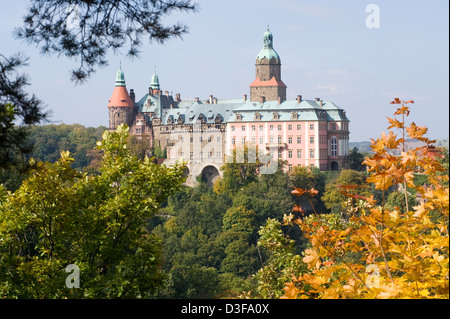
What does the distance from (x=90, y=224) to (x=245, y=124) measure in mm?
42593

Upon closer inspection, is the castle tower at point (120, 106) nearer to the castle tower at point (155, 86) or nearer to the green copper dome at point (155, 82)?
the castle tower at point (155, 86)

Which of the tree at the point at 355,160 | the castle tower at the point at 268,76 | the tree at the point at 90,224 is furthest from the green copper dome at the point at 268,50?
the tree at the point at 90,224

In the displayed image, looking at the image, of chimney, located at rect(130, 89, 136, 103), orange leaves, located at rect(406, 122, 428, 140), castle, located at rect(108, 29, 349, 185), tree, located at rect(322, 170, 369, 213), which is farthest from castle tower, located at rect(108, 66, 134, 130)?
orange leaves, located at rect(406, 122, 428, 140)

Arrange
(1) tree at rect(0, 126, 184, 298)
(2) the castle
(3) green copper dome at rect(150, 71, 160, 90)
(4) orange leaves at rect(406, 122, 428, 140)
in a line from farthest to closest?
(3) green copper dome at rect(150, 71, 160, 90), (2) the castle, (1) tree at rect(0, 126, 184, 298), (4) orange leaves at rect(406, 122, 428, 140)

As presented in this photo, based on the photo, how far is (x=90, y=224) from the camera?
6355 mm

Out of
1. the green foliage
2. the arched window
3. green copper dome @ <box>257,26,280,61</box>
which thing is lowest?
the green foliage

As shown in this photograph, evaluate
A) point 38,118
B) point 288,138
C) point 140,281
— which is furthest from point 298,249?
point 38,118

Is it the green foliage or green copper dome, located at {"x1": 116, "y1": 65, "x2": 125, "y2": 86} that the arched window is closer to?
green copper dome, located at {"x1": 116, "y1": 65, "x2": 125, "y2": 86}

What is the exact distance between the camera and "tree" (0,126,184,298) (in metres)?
6.21

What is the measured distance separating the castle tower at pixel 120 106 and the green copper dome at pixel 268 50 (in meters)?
10.7

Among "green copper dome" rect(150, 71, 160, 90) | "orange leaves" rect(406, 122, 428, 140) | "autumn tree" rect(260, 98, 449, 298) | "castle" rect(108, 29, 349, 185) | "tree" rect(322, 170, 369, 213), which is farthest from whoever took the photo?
"green copper dome" rect(150, 71, 160, 90)

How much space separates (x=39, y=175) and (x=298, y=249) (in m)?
25.4

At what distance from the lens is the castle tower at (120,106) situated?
170 ft
